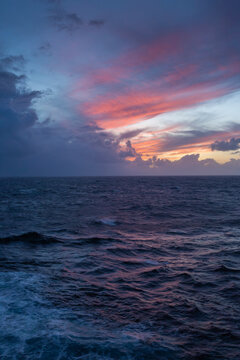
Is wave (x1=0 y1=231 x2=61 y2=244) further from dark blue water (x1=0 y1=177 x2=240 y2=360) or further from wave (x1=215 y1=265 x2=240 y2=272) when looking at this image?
wave (x1=215 y1=265 x2=240 y2=272)

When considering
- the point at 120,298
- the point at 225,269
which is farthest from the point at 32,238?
the point at 225,269

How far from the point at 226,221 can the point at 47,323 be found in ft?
61.1

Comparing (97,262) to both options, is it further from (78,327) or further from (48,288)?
(78,327)

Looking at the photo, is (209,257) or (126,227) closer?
(209,257)

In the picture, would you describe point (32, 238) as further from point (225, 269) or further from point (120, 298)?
point (225, 269)

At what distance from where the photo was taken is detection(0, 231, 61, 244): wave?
580 inches

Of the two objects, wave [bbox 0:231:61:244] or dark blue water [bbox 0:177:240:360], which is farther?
wave [bbox 0:231:61:244]

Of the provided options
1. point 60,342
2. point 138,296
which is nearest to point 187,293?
point 138,296

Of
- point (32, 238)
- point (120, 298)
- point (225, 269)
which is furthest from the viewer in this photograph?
point (32, 238)

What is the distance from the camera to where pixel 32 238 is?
15383 mm

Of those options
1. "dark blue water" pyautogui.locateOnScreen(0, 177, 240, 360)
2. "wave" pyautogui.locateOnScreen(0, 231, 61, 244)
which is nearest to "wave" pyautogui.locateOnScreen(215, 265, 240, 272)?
"dark blue water" pyautogui.locateOnScreen(0, 177, 240, 360)

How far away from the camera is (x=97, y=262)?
11.0m

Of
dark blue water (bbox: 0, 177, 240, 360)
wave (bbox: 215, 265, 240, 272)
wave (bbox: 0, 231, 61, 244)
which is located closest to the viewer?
dark blue water (bbox: 0, 177, 240, 360)

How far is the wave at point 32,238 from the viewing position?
1474 cm
